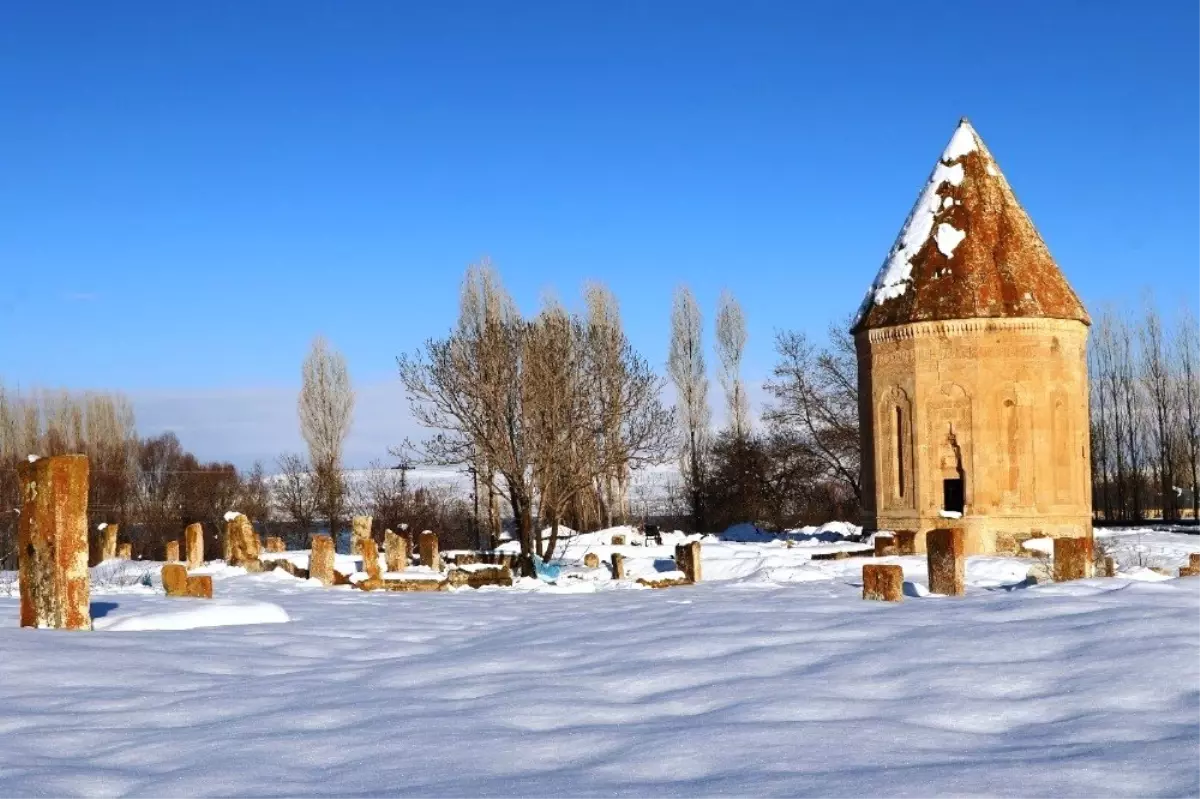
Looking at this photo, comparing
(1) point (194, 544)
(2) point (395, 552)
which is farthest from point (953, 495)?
(1) point (194, 544)

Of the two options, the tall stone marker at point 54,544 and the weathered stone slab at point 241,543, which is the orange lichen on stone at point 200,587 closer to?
the tall stone marker at point 54,544

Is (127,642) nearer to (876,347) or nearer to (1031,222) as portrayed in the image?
(876,347)

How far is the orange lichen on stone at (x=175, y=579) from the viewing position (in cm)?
1203

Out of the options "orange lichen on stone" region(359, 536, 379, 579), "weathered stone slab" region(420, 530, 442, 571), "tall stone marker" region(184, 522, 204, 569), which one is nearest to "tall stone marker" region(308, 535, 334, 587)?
"orange lichen on stone" region(359, 536, 379, 579)

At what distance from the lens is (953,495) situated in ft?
82.1

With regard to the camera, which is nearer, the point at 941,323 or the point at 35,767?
the point at 35,767

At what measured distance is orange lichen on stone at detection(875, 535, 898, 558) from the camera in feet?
74.0

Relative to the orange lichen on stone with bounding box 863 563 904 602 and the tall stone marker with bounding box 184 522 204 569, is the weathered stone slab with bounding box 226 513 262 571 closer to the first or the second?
the tall stone marker with bounding box 184 522 204 569

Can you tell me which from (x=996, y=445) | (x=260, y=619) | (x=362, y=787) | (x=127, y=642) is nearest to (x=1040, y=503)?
(x=996, y=445)

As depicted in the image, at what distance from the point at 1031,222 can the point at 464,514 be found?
24065mm

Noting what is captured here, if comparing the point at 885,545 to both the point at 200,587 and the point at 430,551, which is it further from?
the point at 200,587

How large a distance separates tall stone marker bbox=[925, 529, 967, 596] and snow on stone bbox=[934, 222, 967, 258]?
13.9 metres

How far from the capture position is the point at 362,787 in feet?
14.1

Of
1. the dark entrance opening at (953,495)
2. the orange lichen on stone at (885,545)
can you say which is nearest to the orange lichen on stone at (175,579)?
the orange lichen on stone at (885,545)
